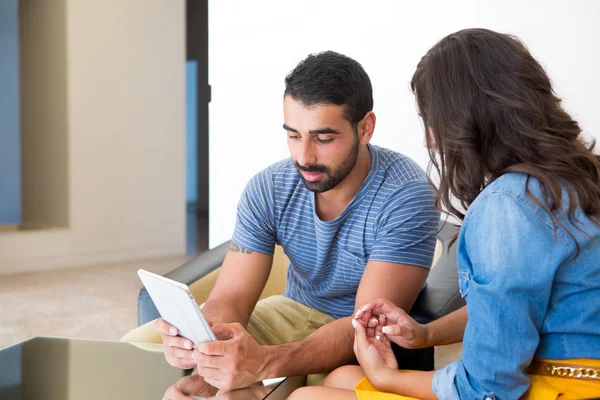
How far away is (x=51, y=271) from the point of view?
5102mm

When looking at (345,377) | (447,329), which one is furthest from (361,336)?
(447,329)

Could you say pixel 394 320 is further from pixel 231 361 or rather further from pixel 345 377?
pixel 231 361

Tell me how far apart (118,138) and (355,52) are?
295cm

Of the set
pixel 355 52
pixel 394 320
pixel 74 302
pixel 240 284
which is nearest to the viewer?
pixel 394 320

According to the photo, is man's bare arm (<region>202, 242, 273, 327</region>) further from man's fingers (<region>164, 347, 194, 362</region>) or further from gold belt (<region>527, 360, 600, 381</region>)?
gold belt (<region>527, 360, 600, 381</region>)

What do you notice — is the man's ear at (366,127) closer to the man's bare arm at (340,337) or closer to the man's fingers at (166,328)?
the man's bare arm at (340,337)

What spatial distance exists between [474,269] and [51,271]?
4.51 metres

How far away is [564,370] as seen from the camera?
1132mm

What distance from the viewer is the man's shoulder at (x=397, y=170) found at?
6.31 ft

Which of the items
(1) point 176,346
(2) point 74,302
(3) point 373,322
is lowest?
(2) point 74,302

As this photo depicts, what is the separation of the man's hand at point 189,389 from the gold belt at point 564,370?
2.26ft

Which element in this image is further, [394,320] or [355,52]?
[355,52]

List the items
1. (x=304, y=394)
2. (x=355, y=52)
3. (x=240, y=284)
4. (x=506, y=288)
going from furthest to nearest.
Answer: (x=355, y=52) → (x=240, y=284) → (x=304, y=394) → (x=506, y=288)

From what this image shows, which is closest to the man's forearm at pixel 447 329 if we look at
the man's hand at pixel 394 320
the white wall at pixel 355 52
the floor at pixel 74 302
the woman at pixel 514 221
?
the man's hand at pixel 394 320
